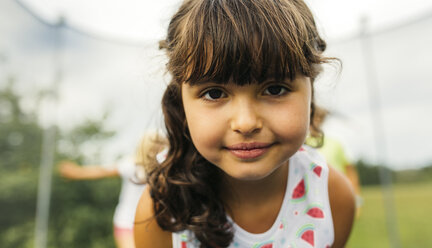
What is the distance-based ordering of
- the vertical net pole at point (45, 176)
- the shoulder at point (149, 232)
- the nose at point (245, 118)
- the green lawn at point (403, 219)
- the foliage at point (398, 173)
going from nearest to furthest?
the nose at point (245, 118) → the shoulder at point (149, 232) → the vertical net pole at point (45, 176) → the foliage at point (398, 173) → the green lawn at point (403, 219)

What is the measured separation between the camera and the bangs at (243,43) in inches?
21.4

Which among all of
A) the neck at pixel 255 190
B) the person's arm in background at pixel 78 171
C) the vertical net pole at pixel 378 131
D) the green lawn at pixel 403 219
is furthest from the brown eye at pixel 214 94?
the green lawn at pixel 403 219

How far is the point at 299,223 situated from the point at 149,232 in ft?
1.09

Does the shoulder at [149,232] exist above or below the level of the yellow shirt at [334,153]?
above

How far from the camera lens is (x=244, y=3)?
578mm

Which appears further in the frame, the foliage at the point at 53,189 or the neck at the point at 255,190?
the foliage at the point at 53,189

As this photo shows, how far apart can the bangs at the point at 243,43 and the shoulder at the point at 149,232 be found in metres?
0.33

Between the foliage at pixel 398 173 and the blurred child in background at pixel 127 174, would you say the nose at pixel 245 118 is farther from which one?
the foliage at pixel 398 173

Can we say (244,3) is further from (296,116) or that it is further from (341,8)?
(341,8)

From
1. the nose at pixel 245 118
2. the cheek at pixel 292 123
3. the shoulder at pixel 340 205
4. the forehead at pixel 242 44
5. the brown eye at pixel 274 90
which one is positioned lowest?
the shoulder at pixel 340 205

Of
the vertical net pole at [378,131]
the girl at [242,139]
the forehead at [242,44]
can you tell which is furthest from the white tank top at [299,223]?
the vertical net pole at [378,131]

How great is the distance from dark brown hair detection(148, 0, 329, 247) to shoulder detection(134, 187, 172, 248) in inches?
0.7

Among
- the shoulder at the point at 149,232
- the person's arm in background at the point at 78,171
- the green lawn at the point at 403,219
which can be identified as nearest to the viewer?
the shoulder at the point at 149,232

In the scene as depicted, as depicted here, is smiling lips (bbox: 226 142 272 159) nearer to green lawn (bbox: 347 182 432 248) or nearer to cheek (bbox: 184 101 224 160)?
cheek (bbox: 184 101 224 160)
